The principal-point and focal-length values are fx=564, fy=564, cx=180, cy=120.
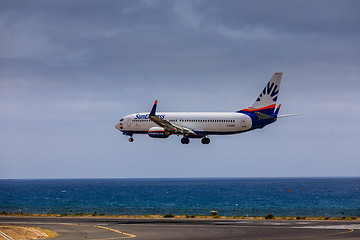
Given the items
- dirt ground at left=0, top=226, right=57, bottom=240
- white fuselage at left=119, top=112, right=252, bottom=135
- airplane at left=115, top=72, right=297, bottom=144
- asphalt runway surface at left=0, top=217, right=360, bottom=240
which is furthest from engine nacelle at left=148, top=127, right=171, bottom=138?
dirt ground at left=0, top=226, right=57, bottom=240

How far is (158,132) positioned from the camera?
91.6 meters

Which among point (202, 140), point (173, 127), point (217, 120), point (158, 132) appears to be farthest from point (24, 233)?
point (202, 140)

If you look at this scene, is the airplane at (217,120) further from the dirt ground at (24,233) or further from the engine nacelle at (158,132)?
the dirt ground at (24,233)

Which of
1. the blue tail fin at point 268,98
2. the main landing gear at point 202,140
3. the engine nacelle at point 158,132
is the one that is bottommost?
the main landing gear at point 202,140

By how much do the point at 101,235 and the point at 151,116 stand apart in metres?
32.3

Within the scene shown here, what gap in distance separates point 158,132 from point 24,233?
121 feet

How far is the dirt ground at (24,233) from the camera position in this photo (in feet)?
184

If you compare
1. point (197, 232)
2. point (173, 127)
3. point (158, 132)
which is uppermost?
point (173, 127)

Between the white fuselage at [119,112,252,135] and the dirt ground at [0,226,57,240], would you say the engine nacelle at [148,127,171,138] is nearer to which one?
the white fuselage at [119,112,252,135]

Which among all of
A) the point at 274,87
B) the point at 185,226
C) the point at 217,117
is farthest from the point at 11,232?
the point at 274,87

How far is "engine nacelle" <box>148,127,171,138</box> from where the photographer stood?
9138cm

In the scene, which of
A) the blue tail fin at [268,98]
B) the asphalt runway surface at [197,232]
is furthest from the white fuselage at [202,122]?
the asphalt runway surface at [197,232]

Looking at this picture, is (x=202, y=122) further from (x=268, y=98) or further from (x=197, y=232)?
(x=197, y=232)

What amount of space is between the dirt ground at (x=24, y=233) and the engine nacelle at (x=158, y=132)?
3285 centimetres
